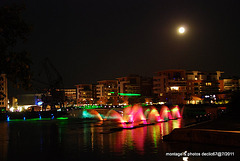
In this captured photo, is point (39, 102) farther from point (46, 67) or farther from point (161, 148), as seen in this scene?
point (161, 148)

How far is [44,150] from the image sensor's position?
25281 millimetres

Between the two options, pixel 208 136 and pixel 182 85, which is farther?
pixel 182 85

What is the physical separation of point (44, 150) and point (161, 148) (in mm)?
10424

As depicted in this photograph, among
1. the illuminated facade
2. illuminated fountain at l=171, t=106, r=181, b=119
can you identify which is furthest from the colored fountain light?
the illuminated facade

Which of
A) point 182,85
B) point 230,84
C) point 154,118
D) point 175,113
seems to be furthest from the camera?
point 230,84

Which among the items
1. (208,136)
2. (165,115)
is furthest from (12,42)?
(165,115)

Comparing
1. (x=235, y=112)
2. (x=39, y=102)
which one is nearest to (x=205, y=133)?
(x=235, y=112)

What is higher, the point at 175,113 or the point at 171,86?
the point at 171,86

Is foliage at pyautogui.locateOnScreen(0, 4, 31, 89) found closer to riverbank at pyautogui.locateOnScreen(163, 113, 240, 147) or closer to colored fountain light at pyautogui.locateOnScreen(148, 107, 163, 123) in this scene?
riverbank at pyautogui.locateOnScreen(163, 113, 240, 147)

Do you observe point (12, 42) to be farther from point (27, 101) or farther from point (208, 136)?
point (27, 101)

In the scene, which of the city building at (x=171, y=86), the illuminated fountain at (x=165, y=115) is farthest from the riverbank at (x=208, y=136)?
the city building at (x=171, y=86)

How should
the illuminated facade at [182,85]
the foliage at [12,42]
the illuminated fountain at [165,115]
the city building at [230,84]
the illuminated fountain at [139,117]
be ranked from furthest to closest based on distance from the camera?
the city building at [230,84]
the illuminated facade at [182,85]
the illuminated fountain at [165,115]
the illuminated fountain at [139,117]
the foliage at [12,42]

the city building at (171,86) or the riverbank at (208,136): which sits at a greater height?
the city building at (171,86)

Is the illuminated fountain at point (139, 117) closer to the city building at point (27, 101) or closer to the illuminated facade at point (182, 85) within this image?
the illuminated facade at point (182, 85)
